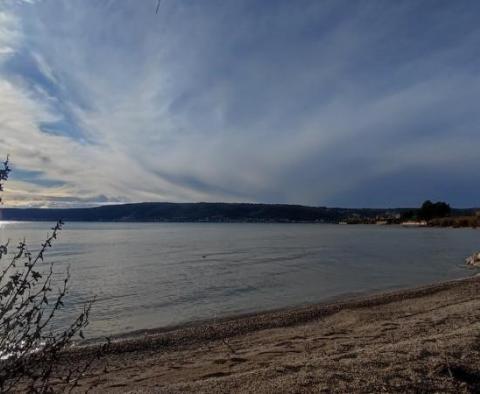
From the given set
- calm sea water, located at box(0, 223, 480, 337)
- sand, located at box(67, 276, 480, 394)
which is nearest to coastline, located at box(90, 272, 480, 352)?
sand, located at box(67, 276, 480, 394)

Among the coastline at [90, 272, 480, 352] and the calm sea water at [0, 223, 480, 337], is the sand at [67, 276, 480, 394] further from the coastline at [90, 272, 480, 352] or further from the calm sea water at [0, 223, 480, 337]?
the calm sea water at [0, 223, 480, 337]

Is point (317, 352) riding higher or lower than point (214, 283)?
higher

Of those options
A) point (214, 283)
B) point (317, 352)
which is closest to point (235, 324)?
point (317, 352)

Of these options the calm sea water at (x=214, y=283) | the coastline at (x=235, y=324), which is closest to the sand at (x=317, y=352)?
the coastline at (x=235, y=324)

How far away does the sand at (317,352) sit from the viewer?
591 centimetres

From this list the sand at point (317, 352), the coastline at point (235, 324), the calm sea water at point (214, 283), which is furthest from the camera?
the calm sea water at point (214, 283)

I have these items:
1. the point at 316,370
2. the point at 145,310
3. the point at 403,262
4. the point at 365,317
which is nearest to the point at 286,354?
the point at 316,370

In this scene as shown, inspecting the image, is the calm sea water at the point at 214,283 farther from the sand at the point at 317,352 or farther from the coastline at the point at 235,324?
the sand at the point at 317,352

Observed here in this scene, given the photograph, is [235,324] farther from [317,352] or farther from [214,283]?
[214,283]

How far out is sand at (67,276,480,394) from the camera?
19.4ft

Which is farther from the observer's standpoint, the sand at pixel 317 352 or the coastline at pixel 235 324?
the coastline at pixel 235 324

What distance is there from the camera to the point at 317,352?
918 cm

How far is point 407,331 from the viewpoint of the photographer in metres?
10.6

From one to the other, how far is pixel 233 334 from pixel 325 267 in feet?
67.2
